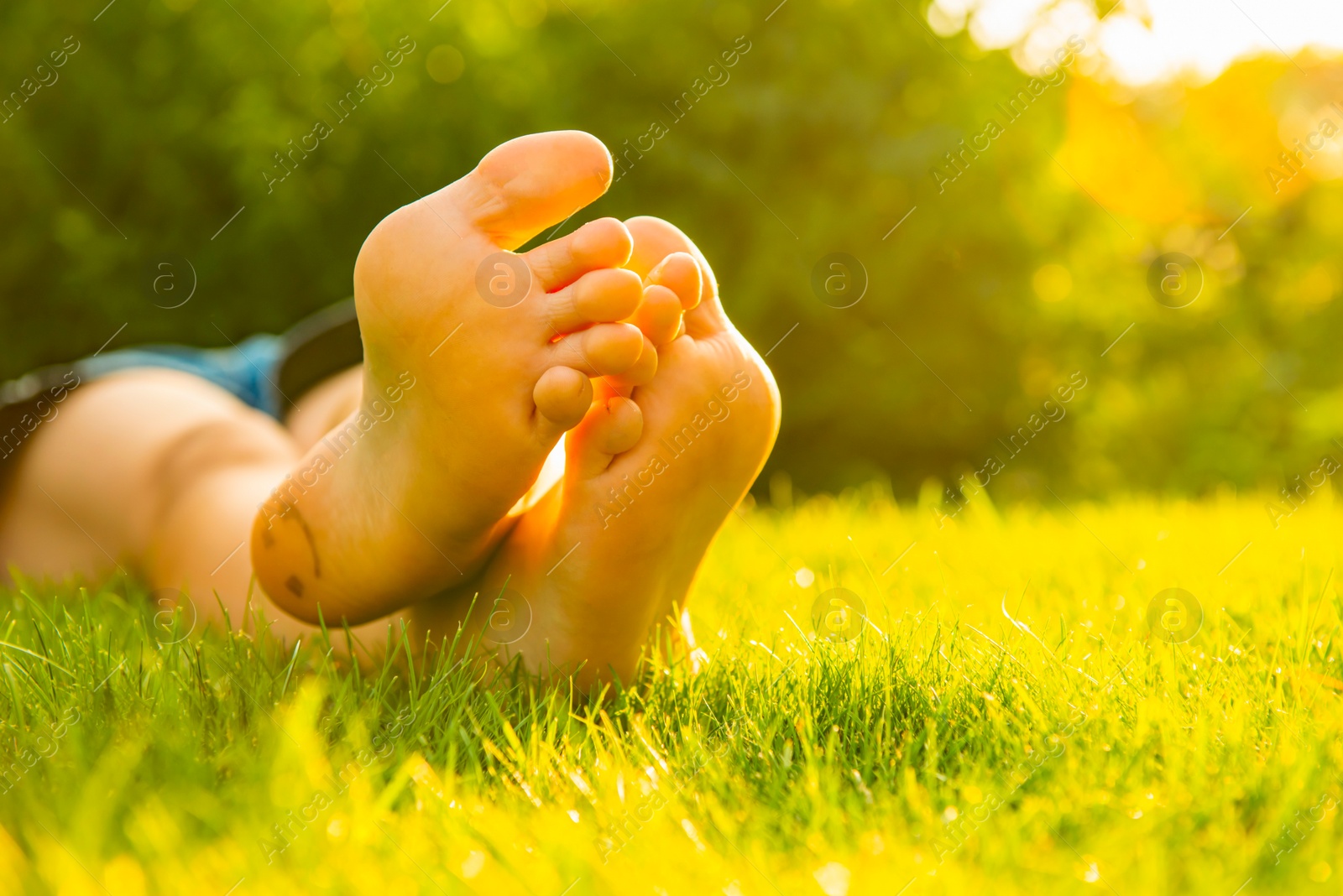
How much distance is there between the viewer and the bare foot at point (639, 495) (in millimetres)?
1010

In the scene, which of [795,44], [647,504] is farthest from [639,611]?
[795,44]

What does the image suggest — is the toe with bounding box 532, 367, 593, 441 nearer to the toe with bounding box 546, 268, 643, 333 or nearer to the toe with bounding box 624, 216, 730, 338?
the toe with bounding box 546, 268, 643, 333

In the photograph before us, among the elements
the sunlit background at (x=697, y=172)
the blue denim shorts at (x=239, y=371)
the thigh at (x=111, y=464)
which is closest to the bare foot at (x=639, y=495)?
the thigh at (x=111, y=464)

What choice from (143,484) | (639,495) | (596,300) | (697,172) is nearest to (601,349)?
(596,300)

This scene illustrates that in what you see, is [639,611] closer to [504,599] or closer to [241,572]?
[504,599]

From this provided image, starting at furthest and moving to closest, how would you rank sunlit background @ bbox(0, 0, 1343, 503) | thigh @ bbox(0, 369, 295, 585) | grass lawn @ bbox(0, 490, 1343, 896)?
sunlit background @ bbox(0, 0, 1343, 503)
thigh @ bbox(0, 369, 295, 585)
grass lawn @ bbox(0, 490, 1343, 896)

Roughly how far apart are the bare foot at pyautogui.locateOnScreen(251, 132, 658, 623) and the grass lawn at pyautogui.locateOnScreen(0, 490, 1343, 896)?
19 centimetres

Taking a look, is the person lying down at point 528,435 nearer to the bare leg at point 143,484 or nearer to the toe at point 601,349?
the toe at point 601,349

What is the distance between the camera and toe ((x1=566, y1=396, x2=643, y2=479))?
1000 millimetres

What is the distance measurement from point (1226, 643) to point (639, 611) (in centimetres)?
61

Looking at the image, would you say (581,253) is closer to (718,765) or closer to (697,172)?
(718,765)

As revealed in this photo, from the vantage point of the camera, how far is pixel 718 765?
80 centimetres

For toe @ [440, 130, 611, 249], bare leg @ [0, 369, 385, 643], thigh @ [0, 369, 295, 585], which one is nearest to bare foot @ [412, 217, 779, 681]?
toe @ [440, 130, 611, 249]

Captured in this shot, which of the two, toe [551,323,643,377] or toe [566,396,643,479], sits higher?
toe [551,323,643,377]
